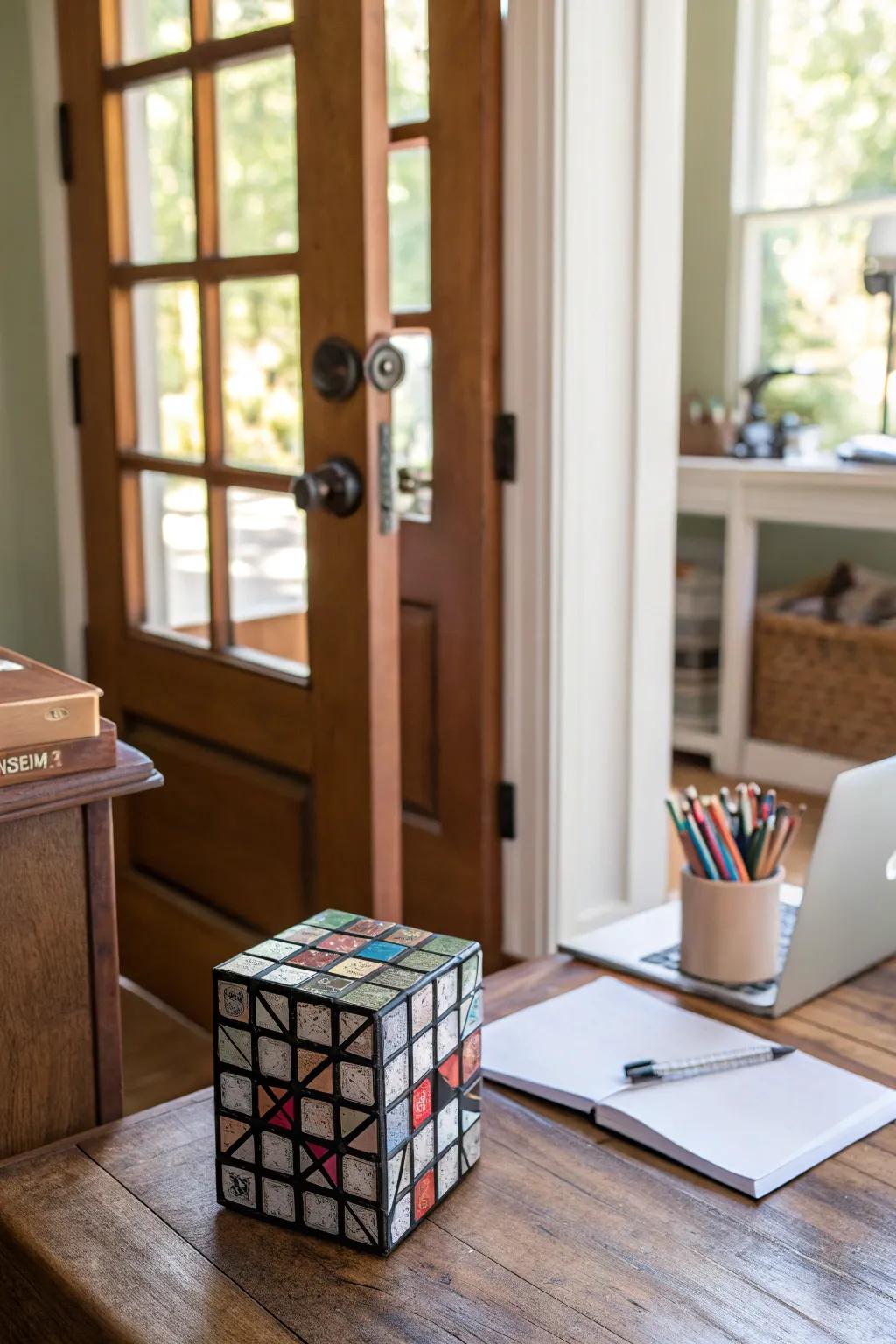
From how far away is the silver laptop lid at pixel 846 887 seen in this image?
1317 mm

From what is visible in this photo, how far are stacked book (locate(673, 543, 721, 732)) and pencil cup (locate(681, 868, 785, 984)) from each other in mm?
2712

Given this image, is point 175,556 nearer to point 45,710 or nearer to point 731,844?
point 731,844

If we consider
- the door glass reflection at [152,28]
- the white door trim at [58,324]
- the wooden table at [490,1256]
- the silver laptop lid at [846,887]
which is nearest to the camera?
the wooden table at [490,1256]

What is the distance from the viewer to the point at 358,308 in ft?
6.09

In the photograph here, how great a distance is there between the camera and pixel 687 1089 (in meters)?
1.18

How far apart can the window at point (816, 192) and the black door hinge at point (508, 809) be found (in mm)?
2468

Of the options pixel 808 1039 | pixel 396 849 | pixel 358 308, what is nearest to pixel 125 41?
pixel 358 308

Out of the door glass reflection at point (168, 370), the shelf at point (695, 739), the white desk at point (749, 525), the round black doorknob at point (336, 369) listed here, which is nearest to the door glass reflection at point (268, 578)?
the door glass reflection at point (168, 370)

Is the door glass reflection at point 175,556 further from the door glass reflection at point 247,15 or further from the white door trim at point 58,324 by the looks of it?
the door glass reflection at point 247,15

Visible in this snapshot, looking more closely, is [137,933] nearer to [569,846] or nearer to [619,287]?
[569,846]

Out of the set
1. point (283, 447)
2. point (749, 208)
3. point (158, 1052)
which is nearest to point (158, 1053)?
point (158, 1052)

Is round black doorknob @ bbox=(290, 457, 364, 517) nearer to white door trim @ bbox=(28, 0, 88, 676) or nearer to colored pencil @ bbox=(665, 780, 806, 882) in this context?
colored pencil @ bbox=(665, 780, 806, 882)

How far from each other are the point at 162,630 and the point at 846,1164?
1.77 m

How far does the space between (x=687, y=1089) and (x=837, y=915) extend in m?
0.28
